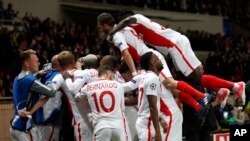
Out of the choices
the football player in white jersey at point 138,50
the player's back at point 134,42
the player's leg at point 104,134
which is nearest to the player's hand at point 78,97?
the player's leg at point 104,134

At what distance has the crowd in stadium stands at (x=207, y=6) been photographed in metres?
26.2

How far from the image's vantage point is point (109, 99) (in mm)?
7648

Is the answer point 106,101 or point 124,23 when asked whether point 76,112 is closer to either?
point 106,101

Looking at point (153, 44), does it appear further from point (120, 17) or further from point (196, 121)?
point (196, 121)

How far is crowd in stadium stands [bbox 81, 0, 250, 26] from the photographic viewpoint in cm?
2617

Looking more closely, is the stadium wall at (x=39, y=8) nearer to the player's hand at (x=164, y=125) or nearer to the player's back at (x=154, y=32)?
the player's back at (x=154, y=32)

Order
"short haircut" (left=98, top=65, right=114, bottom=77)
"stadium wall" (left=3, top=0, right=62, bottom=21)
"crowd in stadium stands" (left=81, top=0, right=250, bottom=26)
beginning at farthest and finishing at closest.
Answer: "crowd in stadium stands" (left=81, top=0, right=250, bottom=26) < "stadium wall" (left=3, top=0, right=62, bottom=21) < "short haircut" (left=98, top=65, right=114, bottom=77)

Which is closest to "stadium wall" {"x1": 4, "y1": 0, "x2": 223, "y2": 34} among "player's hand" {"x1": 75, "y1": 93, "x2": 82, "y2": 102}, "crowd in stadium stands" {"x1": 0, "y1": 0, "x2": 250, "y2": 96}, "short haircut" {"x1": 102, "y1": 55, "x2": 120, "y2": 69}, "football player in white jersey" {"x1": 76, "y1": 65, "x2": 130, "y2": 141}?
"crowd in stadium stands" {"x1": 0, "y1": 0, "x2": 250, "y2": 96}

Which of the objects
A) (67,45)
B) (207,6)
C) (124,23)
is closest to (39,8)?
(67,45)

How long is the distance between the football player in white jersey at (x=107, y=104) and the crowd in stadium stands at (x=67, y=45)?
480 centimetres

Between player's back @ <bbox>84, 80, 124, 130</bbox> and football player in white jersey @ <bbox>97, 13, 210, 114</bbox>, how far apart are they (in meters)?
0.76

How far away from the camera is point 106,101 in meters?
7.65

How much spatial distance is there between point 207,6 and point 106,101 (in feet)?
73.9

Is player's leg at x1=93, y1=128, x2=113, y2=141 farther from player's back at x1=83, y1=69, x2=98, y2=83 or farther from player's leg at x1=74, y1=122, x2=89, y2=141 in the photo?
player's back at x1=83, y1=69, x2=98, y2=83
